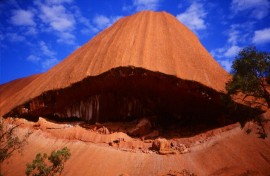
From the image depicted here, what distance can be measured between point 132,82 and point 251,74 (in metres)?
8.14

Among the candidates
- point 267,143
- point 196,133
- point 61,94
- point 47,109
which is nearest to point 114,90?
point 61,94

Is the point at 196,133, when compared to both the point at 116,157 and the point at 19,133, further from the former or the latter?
the point at 19,133

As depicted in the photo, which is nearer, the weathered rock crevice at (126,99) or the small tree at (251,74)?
the small tree at (251,74)

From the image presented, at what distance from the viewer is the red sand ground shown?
1484cm

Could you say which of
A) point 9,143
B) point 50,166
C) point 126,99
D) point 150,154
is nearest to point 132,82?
point 126,99

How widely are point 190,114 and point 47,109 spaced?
11.2 meters

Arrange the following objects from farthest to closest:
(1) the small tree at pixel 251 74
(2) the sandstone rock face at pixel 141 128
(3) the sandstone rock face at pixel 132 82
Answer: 1. (2) the sandstone rock face at pixel 141 128
2. (3) the sandstone rock face at pixel 132 82
3. (1) the small tree at pixel 251 74

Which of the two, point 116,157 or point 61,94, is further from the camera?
point 61,94

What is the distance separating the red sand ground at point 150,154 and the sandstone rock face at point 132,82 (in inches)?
89.9

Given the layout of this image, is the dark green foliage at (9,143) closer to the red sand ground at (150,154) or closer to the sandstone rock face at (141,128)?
the red sand ground at (150,154)

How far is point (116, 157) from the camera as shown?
1683cm

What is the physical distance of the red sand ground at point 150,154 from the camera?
14.8 m

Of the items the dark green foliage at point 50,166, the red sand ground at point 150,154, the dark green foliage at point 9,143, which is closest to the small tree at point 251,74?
the red sand ground at point 150,154

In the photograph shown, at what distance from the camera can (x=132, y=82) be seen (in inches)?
759
